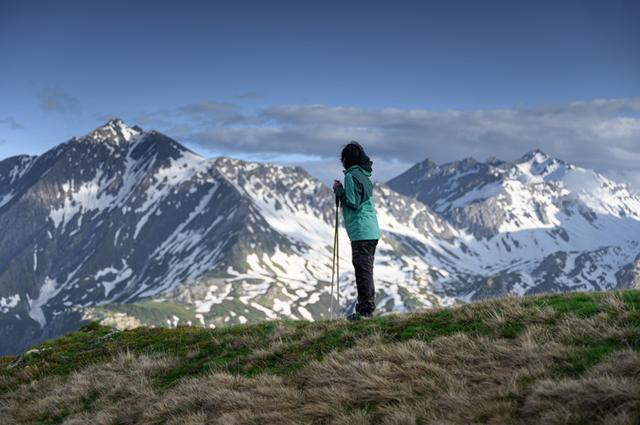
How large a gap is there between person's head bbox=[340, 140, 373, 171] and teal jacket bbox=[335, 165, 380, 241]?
175 mm

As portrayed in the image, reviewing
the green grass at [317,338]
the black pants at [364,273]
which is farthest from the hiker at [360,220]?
the green grass at [317,338]

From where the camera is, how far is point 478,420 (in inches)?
307

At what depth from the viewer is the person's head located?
663 inches

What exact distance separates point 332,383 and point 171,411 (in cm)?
308

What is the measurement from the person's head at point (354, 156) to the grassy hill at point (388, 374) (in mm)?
4538

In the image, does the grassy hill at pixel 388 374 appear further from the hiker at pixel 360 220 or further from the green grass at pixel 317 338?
the hiker at pixel 360 220

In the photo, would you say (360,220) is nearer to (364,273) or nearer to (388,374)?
(364,273)

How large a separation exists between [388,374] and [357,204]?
696 cm

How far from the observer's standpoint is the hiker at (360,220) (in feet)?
53.8

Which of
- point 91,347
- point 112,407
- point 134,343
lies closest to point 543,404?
point 112,407

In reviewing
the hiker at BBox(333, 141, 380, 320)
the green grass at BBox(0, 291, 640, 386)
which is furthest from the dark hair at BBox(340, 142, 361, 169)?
the green grass at BBox(0, 291, 640, 386)

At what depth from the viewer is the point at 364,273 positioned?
16531mm

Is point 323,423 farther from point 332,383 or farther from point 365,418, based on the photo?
point 332,383

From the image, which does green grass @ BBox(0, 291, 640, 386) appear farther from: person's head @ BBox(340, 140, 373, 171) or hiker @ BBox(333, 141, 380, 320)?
person's head @ BBox(340, 140, 373, 171)
